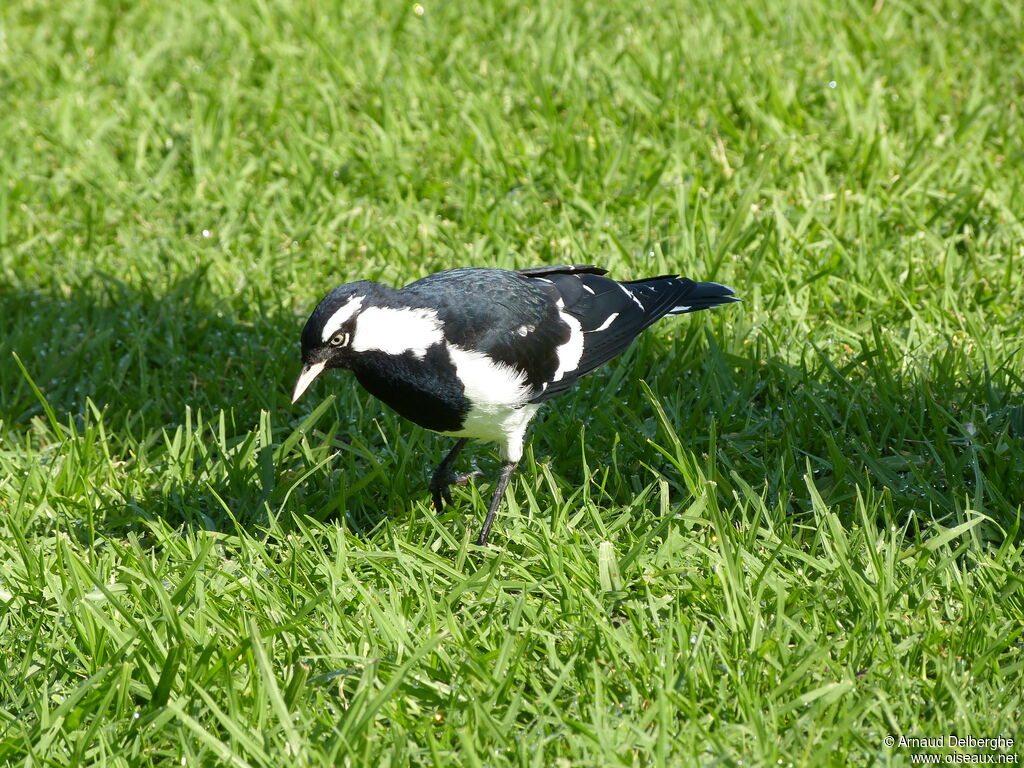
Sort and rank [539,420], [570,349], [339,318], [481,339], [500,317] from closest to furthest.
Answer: [339,318] < [481,339] < [500,317] < [570,349] < [539,420]

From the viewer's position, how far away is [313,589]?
9.87 ft

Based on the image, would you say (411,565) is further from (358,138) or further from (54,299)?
(358,138)

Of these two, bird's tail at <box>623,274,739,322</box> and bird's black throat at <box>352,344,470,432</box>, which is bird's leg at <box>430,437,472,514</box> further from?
bird's tail at <box>623,274,739,322</box>

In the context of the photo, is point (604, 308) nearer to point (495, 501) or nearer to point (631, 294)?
point (631, 294)

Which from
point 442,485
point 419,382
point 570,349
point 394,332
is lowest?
point 442,485

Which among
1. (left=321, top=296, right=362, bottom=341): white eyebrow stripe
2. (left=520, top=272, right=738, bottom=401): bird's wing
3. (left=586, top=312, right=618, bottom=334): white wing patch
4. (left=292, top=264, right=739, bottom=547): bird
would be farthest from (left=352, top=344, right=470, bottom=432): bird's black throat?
(left=586, top=312, right=618, bottom=334): white wing patch

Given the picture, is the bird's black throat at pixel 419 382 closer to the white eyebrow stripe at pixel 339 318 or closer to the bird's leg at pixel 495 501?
the white eyebrow stripe at pixel 339 318

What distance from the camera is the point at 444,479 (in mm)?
3547

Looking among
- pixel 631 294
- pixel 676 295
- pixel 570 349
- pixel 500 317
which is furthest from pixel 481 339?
pixel 676 295

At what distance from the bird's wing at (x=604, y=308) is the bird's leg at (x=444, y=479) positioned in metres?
0.40

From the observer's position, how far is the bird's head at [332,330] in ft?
9.59

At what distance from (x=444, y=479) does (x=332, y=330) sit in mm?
802

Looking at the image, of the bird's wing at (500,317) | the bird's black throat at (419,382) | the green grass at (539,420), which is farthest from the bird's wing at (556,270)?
the bird's black throat at (419,382)

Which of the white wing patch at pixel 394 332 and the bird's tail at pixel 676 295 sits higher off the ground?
the white wing patch at pixel 394 332
